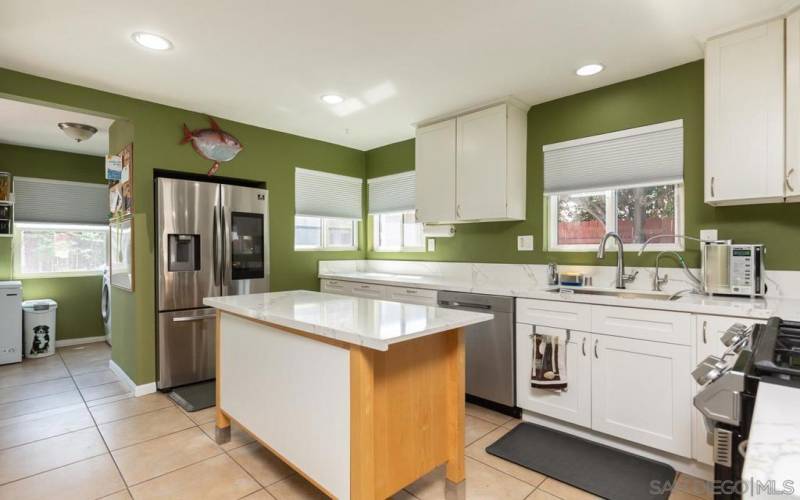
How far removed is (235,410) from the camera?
7.80 ft

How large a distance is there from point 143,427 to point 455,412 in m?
2.22

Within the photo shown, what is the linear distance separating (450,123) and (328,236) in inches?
79.6

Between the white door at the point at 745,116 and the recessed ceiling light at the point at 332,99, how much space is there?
245cm

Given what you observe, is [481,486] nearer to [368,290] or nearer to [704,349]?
[704,349]

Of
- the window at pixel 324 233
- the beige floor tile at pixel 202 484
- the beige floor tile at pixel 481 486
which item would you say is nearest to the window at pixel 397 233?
the window at pixel 324 233

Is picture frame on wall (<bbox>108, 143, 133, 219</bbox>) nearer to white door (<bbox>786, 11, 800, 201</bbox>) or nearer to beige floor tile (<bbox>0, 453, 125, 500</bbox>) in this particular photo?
beige floor tile (<bbox>0, 453, 125, 500</bbox>)

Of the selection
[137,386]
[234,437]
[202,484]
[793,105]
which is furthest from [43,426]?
[793,105]

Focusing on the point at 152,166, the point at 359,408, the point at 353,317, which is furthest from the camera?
the point at 152,166

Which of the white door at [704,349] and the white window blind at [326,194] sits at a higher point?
the white window blind at [326,194]

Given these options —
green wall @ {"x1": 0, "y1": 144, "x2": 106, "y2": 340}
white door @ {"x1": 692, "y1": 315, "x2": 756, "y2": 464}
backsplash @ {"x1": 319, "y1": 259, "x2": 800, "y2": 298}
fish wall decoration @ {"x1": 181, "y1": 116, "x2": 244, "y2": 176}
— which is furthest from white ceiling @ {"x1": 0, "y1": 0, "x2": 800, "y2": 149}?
green wall @ {"x1": 0, "y1": 144, "x2": 106, "y2": 340}

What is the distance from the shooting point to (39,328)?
4.54 m

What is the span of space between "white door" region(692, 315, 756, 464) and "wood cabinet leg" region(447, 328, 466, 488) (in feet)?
4.11

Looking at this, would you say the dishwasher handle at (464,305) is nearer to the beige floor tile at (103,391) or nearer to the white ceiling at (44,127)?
the beige floor tile at (103,391)

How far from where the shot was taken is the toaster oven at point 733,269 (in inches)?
87.1
